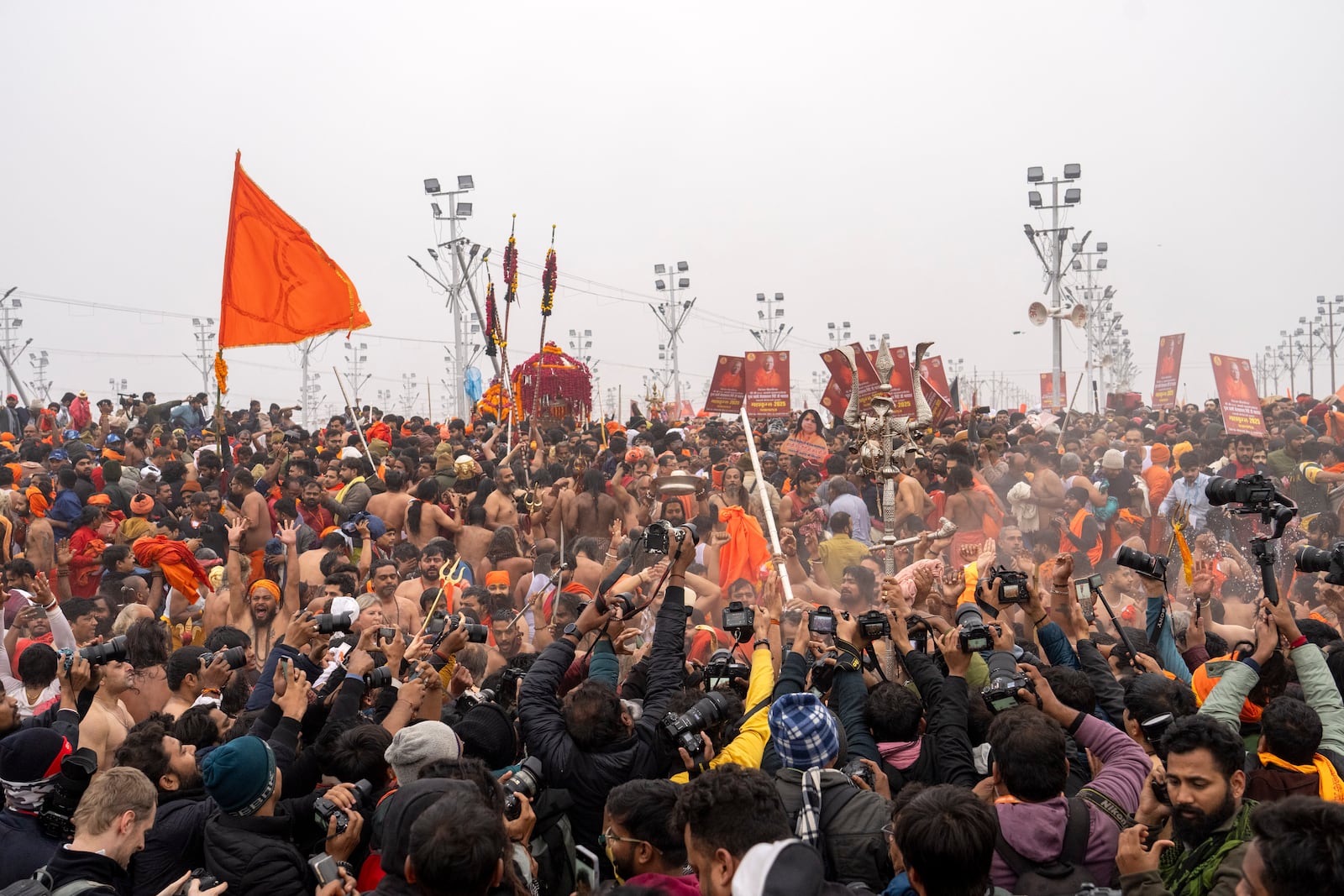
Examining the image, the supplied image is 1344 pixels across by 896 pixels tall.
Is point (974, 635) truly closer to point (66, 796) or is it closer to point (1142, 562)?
point (1142, 562)

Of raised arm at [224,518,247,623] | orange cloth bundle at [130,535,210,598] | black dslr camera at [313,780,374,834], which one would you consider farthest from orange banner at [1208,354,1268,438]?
black dslr camera at [313,780,374,834]

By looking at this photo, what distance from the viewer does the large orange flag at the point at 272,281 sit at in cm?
1147

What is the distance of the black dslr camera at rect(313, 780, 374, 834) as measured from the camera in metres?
3.56

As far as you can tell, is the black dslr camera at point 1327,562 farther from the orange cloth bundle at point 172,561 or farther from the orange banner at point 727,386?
the orange banner at point 727,386

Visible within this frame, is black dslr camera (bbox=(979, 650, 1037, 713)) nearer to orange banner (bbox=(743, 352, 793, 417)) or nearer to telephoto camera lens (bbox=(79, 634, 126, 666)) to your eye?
telephoto camera lens (bbox=(79, 634, 126, 666))

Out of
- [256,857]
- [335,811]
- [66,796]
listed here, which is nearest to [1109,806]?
[335,811]

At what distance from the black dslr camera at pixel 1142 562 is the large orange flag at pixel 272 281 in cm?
908

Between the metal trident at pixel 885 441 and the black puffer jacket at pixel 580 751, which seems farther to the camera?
the metal trident at pixel 885 441

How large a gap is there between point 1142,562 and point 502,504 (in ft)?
24.4

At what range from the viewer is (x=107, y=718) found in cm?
475

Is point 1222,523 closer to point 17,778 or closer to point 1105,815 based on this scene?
point 1105,815

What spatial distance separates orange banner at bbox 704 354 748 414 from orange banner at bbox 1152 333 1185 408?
34.7ft

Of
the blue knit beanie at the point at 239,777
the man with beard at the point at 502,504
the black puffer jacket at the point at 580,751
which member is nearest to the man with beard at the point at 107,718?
the blue knit beanie at the point at 239,777

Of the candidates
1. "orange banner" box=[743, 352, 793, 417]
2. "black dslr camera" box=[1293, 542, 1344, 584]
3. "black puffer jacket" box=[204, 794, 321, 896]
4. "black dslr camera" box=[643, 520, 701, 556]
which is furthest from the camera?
"orange banner" box=[743, 352, 793, 417]
